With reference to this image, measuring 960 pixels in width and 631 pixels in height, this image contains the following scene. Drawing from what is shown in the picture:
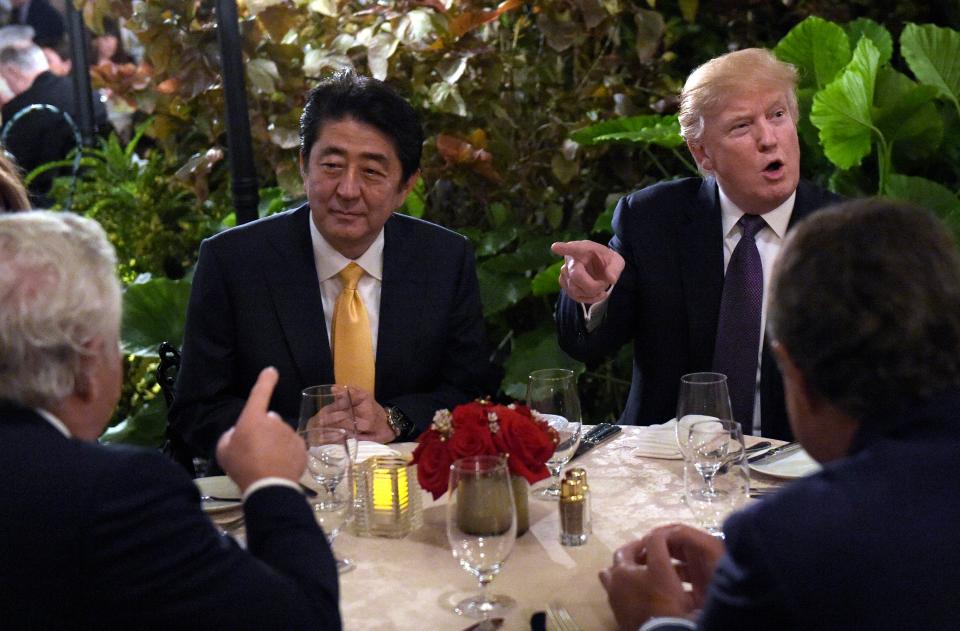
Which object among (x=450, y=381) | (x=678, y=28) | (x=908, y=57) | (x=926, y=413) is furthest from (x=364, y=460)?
(x=678, y=28)

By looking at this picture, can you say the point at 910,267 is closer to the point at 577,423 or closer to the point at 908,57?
the point at 577,423

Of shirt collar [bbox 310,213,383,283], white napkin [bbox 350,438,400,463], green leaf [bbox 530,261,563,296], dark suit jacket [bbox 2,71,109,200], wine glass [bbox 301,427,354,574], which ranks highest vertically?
dark suit jacket [bbox 2,71,109,200]

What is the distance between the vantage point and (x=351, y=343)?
2695 millimetres

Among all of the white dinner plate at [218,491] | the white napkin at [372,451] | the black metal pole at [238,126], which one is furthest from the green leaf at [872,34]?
the white dinner plate at [218,491]

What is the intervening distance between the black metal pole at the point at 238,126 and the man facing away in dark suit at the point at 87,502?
2.11 m

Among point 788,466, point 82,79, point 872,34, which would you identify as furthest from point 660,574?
point 82,79

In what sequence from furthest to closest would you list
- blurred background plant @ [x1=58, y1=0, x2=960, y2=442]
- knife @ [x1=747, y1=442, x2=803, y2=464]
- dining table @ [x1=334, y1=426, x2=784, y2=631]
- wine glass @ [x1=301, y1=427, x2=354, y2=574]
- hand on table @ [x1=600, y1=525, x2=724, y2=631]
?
1. blurred background plant @ [x1=58, y1=0, x2=960, y2=442]
2. knife @ [x1=747, y1=442, x2=803, y2=464]
3. wine glass @ [x1=301, y1=427, x2=354, y2=574]
4. dining table @ [x1=334, y1=426, x2=784, y2=631]
5. hand on table @ [x1=600, y1=525, x2=724, y2=631]

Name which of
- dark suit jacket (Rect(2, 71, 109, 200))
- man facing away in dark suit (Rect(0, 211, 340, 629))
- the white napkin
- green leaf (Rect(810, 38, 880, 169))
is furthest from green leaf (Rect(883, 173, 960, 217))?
dark suit jacket (Rect(2, 71, 109, 200))

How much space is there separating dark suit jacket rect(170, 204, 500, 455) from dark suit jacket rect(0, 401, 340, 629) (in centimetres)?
126

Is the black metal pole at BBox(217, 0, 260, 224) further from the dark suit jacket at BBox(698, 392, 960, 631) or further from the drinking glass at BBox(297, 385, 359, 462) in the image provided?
the dark suit jacket at BBox(698, 392, 960, 631)

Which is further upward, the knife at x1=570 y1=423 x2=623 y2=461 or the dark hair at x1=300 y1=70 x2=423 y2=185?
the dark hair at x1=300 y1=70 x2=423 y2=185

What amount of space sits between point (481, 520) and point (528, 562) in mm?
249

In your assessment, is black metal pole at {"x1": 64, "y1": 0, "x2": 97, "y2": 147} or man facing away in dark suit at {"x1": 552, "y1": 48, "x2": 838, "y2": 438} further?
black metal pole at {"x1": 64, "y1": 0, "x2": 97, "y2": 147}

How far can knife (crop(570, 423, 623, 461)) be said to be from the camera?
2254 mm
